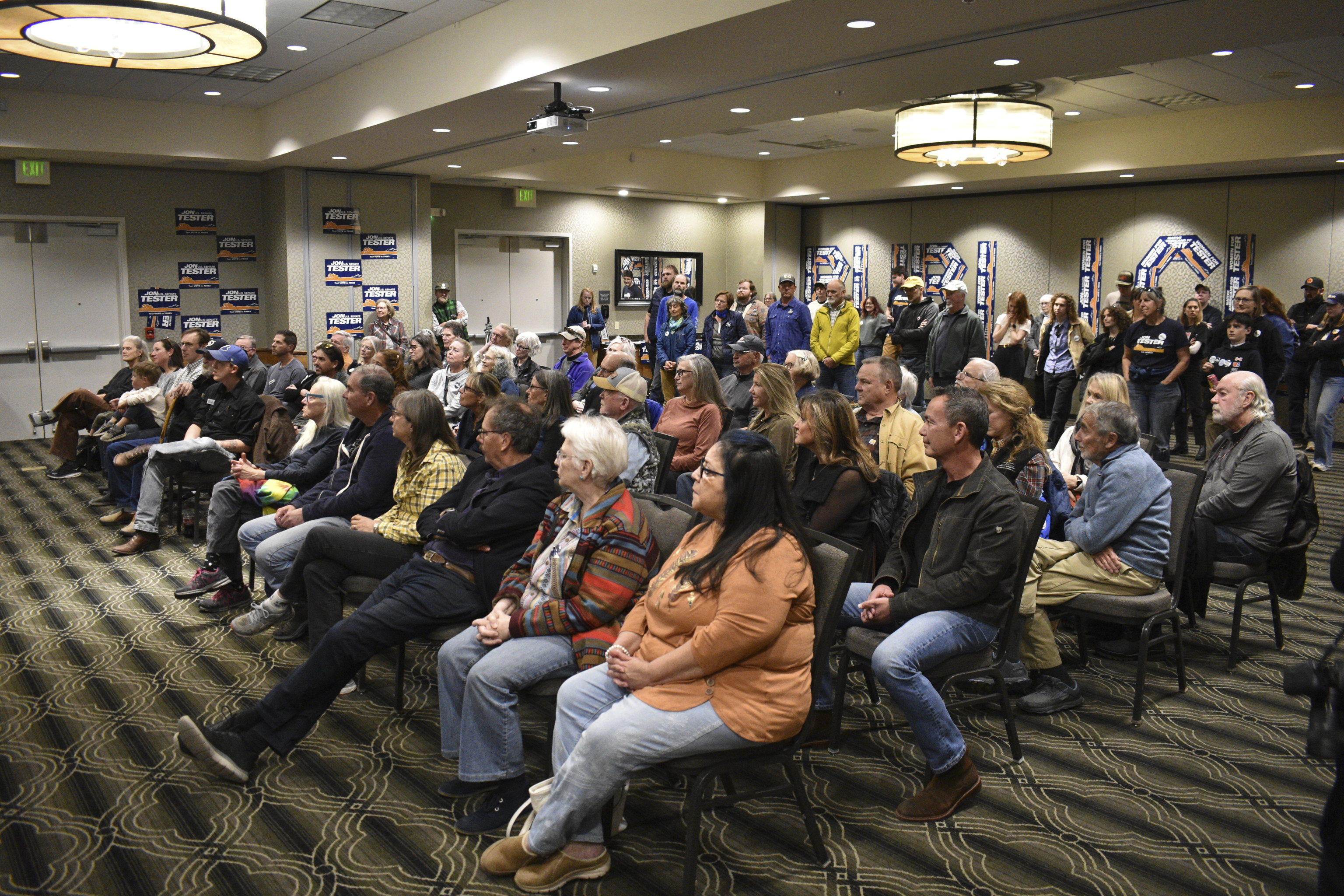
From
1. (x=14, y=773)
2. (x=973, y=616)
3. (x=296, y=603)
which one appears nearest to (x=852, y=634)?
(x=973, y=616)

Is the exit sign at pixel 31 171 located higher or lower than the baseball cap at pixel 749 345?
higher

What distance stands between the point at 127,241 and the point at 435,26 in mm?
6212

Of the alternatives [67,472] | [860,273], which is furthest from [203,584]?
[860,273]

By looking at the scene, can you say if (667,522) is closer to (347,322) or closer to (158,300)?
(347,322)

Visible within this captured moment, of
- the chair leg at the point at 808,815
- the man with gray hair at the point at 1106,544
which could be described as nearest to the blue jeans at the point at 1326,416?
the man with gray hair at the point at 1106,544

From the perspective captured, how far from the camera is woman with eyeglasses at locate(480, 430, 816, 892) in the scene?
2.55m

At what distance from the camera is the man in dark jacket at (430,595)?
328 centimetres

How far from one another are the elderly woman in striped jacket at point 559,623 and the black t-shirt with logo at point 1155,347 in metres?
7.23

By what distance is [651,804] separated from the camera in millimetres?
3180

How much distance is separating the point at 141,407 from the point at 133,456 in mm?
706

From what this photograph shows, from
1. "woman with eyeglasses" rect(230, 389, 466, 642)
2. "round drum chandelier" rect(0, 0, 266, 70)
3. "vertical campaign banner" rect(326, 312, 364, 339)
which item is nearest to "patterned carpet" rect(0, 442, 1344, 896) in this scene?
"woman with eyeglasses" rect(230, 389, 466, 642)

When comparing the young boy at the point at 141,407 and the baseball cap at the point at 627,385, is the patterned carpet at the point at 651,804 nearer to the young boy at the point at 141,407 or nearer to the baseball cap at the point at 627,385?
the baseball cap at the point at 627,385

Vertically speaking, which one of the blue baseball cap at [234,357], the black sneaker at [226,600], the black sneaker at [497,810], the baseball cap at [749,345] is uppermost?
the baseball cap at [749,345]

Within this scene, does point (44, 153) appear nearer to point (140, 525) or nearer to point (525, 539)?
point (140, 525)
